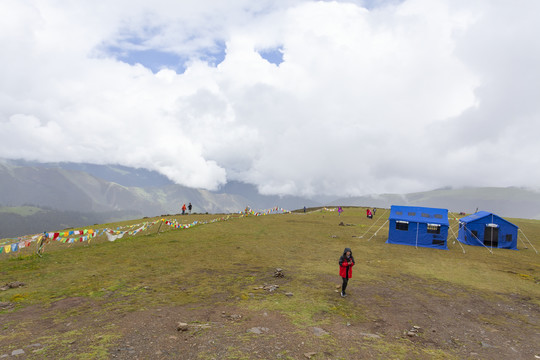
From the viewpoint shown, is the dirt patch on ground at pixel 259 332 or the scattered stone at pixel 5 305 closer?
the dirt patch on ground at pixel 259 332

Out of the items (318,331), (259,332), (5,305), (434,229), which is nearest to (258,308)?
(259,332)

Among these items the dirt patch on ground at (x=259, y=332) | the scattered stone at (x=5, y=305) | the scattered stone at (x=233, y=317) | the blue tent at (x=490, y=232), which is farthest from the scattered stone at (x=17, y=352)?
the blue tent at (x=490, y=232)

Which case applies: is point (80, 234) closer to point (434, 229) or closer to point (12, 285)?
point (12, 285)

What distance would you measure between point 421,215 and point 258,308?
27319mm

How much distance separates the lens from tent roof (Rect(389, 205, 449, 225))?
3100 cm

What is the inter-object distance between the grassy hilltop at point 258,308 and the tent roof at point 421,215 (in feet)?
28.5

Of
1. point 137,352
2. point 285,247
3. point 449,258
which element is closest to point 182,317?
point 137,352

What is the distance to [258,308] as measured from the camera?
1119 cm

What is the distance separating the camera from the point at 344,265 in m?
13.2

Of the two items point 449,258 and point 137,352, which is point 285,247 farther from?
point 137,352

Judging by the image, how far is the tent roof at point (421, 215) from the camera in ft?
102

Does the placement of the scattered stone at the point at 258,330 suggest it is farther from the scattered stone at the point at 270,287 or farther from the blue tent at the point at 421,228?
Result: the blue tent at the point at 421,228

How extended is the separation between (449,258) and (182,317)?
24.0 m

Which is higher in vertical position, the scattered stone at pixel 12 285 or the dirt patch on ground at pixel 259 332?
the dirt patch on ground at pixel 259 332
